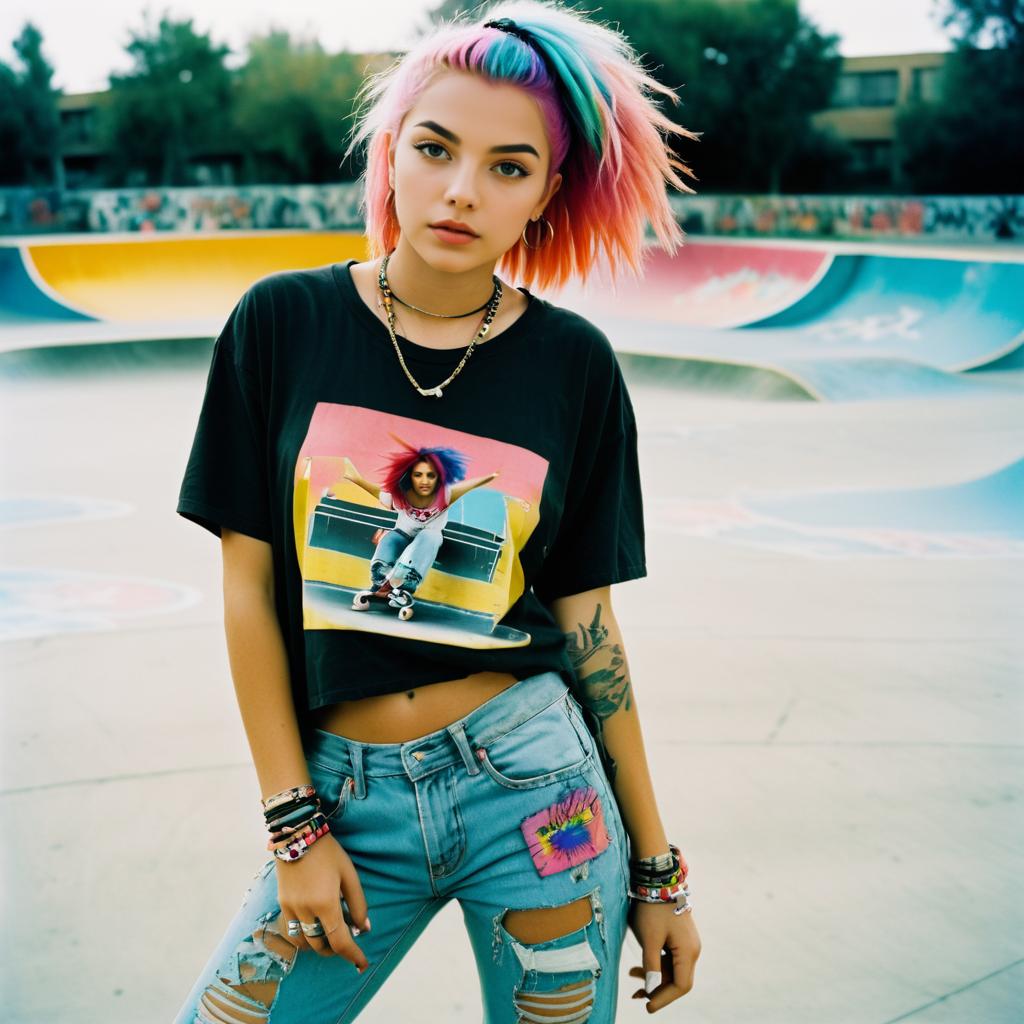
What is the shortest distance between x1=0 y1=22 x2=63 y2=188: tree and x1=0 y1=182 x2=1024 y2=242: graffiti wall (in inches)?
382

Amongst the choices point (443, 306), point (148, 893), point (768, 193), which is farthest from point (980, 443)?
point (768, 193)

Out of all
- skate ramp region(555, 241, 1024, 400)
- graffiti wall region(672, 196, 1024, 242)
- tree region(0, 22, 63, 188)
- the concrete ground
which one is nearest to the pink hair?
the concrete ground

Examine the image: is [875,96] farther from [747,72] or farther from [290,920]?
[290,920]

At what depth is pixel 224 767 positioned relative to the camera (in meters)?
3.46

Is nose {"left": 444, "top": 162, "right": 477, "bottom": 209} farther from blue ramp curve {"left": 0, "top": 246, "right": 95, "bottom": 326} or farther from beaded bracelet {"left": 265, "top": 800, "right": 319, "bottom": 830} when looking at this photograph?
blue ramp curve {"left": 0, "top": 246, "right": 95, "bottom": 326}

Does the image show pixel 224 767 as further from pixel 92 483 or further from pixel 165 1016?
pixel 92 483

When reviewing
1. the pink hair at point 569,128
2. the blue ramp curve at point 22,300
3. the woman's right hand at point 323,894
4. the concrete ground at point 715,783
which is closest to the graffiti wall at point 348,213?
the blue ramp curve at point 22,300

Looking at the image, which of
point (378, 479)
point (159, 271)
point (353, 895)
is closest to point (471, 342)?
point (378, 479)

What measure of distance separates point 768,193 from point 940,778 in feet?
126

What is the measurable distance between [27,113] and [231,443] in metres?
44.7

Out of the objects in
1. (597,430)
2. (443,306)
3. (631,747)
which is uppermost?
(443,306)

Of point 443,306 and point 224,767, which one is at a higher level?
point 443,306

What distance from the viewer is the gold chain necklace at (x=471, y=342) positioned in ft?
4.53

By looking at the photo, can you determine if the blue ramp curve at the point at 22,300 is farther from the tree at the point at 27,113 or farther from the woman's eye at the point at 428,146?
the tree at the point at 27,113
